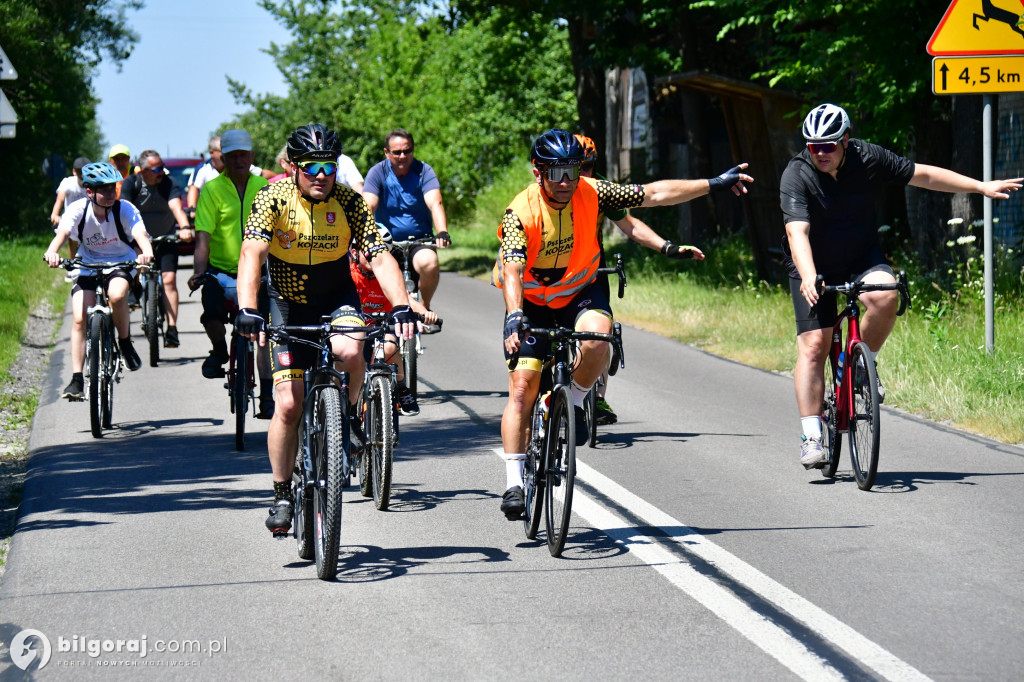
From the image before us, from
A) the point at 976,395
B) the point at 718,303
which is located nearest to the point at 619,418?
the point at 976,395

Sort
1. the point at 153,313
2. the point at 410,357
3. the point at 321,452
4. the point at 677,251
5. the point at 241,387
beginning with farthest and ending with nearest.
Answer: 1. the point at 153,313
2. the point at 410,357
3. the point at 241,387
4. the point at 677,251
5. the point at 321,452

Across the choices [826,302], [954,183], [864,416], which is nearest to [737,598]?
[864,416]

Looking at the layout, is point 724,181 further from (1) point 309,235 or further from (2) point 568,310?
(1) point 309,235

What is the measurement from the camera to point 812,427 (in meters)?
7.98

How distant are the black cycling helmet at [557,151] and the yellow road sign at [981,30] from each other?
5.65 metres

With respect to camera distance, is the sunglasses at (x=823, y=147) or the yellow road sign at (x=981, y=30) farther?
the yellow road sign at (x=981, y=30)

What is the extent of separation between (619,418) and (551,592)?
492cm

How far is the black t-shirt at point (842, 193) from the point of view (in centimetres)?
780

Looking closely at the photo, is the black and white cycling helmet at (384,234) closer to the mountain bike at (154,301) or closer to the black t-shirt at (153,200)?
the mountain bike at (154,301)

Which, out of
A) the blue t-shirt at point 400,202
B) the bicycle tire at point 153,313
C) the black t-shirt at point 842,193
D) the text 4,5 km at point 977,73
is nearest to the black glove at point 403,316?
the black t-shirt at point 842,193

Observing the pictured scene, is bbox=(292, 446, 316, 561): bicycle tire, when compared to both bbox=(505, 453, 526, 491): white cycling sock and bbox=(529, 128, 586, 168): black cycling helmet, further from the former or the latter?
bbox=(529, 128, 586, 168): black cycling helmet

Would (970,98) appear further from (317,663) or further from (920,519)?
(317,663)

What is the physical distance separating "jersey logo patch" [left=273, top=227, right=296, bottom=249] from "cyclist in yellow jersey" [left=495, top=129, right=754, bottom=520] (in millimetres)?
971

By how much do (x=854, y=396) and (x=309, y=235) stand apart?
3216 millimetres
